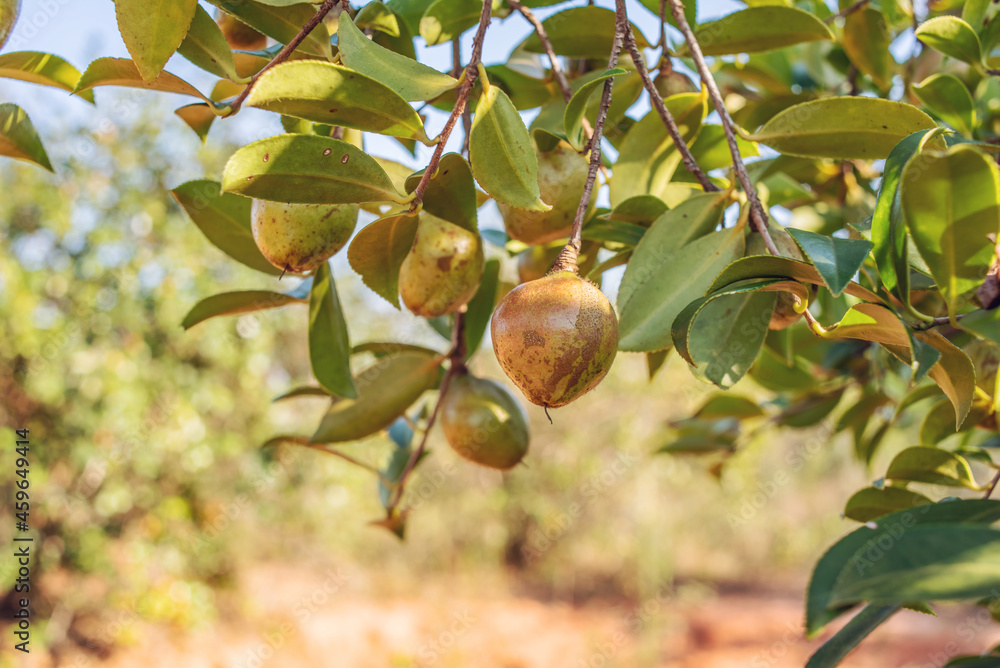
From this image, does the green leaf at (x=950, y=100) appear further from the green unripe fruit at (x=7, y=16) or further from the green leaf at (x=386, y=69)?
the green unripe fruit at (x=7, y=16)

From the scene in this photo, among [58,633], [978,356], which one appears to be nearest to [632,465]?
[58,633]

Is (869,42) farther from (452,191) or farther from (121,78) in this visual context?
(121,78)

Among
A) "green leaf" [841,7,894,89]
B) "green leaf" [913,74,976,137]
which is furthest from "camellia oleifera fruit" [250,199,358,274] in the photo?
"green leaf" [841,7,894,89]

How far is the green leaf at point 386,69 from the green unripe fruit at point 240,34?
244mm

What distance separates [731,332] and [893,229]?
0.15m

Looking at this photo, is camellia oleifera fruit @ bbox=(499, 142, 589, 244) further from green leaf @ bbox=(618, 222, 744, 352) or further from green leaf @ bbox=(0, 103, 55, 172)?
green leaf @ bbox=(0, 103, 55, 172)

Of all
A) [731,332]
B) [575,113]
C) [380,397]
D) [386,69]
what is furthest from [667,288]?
[380,397]

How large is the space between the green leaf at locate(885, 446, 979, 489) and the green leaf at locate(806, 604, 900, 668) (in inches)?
6.7

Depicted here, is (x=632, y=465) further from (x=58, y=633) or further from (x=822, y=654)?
(x=822, y=654)

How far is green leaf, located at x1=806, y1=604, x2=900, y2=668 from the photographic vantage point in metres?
0.50

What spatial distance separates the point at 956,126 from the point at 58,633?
13.2ft

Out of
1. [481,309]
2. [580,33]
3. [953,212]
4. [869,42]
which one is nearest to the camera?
[953,212]

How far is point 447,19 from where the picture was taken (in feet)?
2.19

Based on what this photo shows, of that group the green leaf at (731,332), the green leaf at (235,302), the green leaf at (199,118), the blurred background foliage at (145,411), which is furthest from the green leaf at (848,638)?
the blurred background foliage at (145,411)
